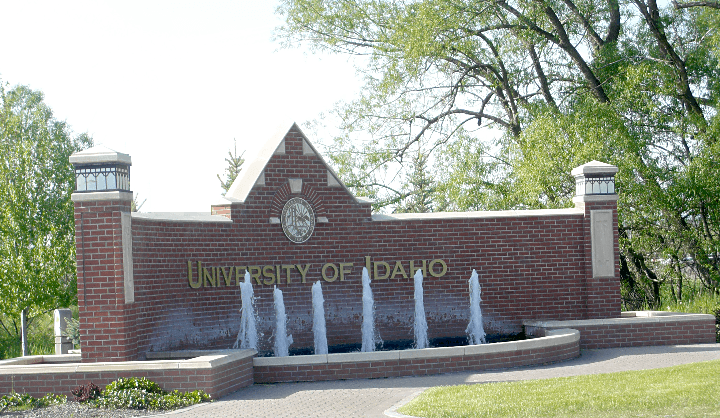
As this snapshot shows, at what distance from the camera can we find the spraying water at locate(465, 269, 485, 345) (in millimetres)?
14316

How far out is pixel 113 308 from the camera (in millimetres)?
10836

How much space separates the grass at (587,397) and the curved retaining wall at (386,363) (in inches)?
60.1

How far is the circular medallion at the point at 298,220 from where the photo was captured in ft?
45.2

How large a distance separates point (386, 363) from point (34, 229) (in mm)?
14279

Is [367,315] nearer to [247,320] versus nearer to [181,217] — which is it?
[247,320]

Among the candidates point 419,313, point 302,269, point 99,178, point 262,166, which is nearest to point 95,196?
point 99,178

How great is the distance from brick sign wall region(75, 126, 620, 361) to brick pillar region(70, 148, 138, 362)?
0.60 metres

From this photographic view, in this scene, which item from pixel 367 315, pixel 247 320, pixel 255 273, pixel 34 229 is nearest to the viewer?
pixel 247 320

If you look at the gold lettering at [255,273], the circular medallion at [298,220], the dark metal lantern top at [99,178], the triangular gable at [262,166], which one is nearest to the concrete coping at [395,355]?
the gold lettering at [255,273]

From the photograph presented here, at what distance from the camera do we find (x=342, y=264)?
555 inches

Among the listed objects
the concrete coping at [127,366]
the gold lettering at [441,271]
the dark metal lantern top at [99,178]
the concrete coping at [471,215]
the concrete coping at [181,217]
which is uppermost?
the dark metal lantern top at [99,178]

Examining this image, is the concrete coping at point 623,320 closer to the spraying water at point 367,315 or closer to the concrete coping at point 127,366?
the spraying water at point 367,315

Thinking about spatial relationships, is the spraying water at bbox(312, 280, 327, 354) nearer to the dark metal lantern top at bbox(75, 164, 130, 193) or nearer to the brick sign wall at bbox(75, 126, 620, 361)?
the brick sign wall at bbox(75, 126, 620, 361)

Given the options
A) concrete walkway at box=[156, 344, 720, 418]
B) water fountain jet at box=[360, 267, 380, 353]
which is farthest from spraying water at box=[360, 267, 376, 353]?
concrete walkway at box=[156, 344, 720, 418]
